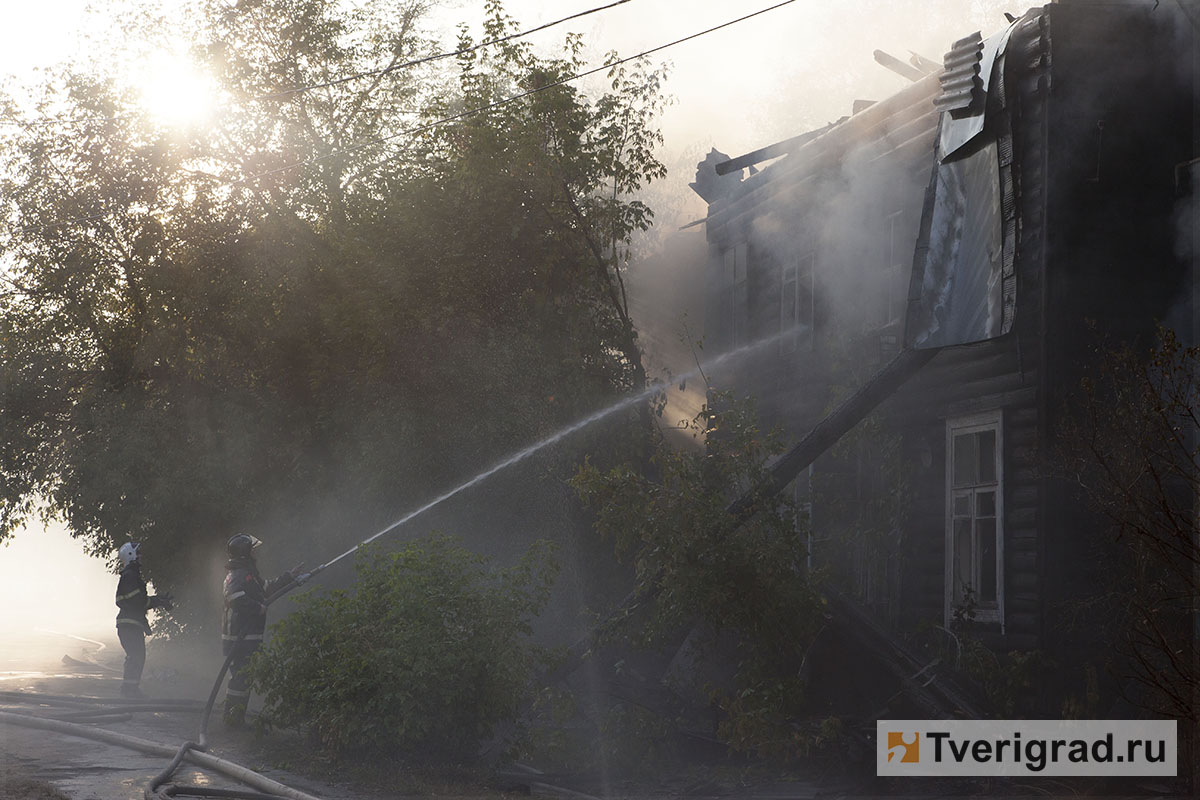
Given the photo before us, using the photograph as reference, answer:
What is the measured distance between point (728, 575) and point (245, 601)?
459cm

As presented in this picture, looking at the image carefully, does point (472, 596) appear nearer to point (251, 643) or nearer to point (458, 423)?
point (251, 643)

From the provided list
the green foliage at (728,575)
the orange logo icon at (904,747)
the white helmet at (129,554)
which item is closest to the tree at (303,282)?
the white helmet at (129,554)

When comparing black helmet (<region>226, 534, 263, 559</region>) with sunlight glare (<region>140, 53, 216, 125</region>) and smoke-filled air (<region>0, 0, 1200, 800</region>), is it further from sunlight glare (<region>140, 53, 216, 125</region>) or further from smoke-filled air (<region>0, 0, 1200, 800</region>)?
sunlight glare (<region>140, 53, 216, 125</region>)

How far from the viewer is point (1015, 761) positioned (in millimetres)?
8492

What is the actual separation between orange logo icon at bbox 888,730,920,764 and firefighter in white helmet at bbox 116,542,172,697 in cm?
762

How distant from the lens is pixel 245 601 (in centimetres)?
1070

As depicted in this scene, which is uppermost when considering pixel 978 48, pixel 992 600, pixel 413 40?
pixel 413 40

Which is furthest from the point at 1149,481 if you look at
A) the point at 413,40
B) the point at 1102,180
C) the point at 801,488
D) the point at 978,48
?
the point at 413,40

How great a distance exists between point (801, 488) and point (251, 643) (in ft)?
21.3

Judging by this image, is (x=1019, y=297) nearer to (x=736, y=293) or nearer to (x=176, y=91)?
(x=736, y=293)

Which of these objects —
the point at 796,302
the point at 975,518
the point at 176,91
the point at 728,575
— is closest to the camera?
the point at 728,575

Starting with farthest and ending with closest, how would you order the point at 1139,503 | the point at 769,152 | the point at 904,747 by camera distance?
the point at 769,152, the point at 904,747, the point at 1139,503

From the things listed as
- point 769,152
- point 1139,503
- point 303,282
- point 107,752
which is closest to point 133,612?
point 107,752

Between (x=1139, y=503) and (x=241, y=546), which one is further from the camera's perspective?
(x=241, y=546)
